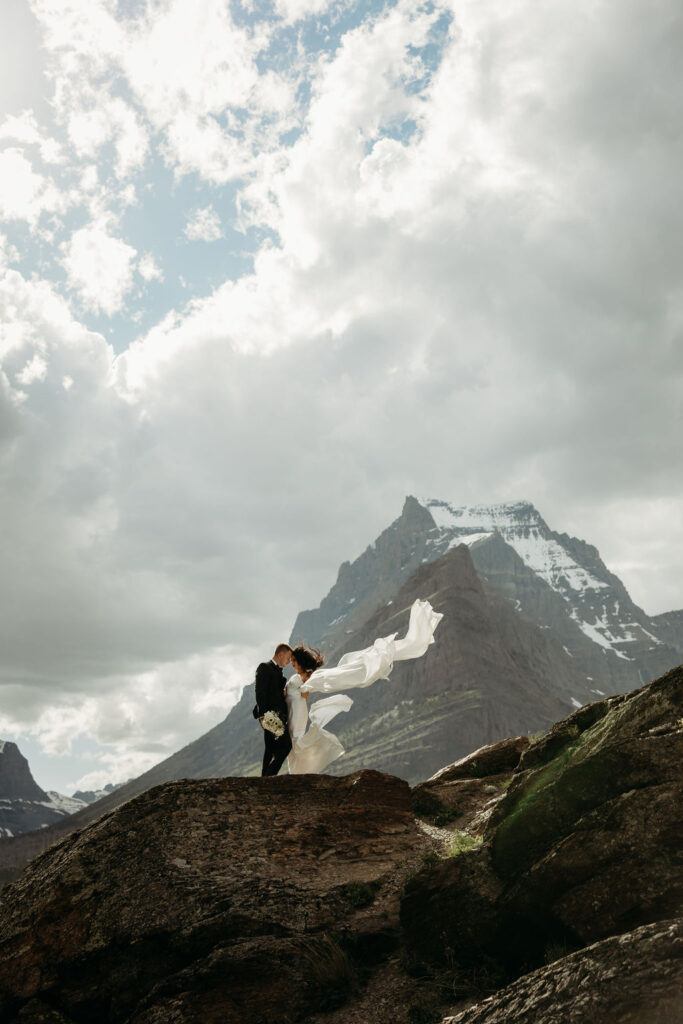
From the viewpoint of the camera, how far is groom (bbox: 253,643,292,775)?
1791 centimetres

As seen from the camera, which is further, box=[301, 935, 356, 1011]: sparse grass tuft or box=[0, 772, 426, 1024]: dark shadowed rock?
box=[0, 772, 426, 1024]: dark shadowed rock

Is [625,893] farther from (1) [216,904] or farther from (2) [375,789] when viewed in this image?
(2) [375,789]

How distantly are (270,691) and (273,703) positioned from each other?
31cm

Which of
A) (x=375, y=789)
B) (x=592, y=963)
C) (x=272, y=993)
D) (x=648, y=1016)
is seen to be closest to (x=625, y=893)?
(x=592, y=963)

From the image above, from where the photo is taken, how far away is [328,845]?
48.9 ft

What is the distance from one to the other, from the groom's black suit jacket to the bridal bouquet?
0.39ft

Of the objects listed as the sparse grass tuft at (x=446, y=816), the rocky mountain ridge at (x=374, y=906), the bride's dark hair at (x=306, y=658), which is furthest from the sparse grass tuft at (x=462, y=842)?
the bride's dark hair at (x=306, y=658)

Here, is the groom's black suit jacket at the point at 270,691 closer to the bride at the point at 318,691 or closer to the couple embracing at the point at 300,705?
the couple embracing at the point at 300,705

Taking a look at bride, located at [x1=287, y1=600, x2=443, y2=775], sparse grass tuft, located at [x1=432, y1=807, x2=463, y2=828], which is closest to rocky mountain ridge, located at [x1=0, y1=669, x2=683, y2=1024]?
sparse grass tuft, located at [x1=432, y1=807, x2=463, y2=828]

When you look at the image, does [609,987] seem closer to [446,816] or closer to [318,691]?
[446,816]

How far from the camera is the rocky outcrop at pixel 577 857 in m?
9.69

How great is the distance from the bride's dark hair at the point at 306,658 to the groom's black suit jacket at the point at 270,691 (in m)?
0.55

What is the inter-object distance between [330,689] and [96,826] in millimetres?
6581

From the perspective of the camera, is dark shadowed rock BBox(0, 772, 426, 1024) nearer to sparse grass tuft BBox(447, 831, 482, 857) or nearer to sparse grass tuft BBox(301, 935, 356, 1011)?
sparse grass tuft BBox(301, 935, 356, 1011)
